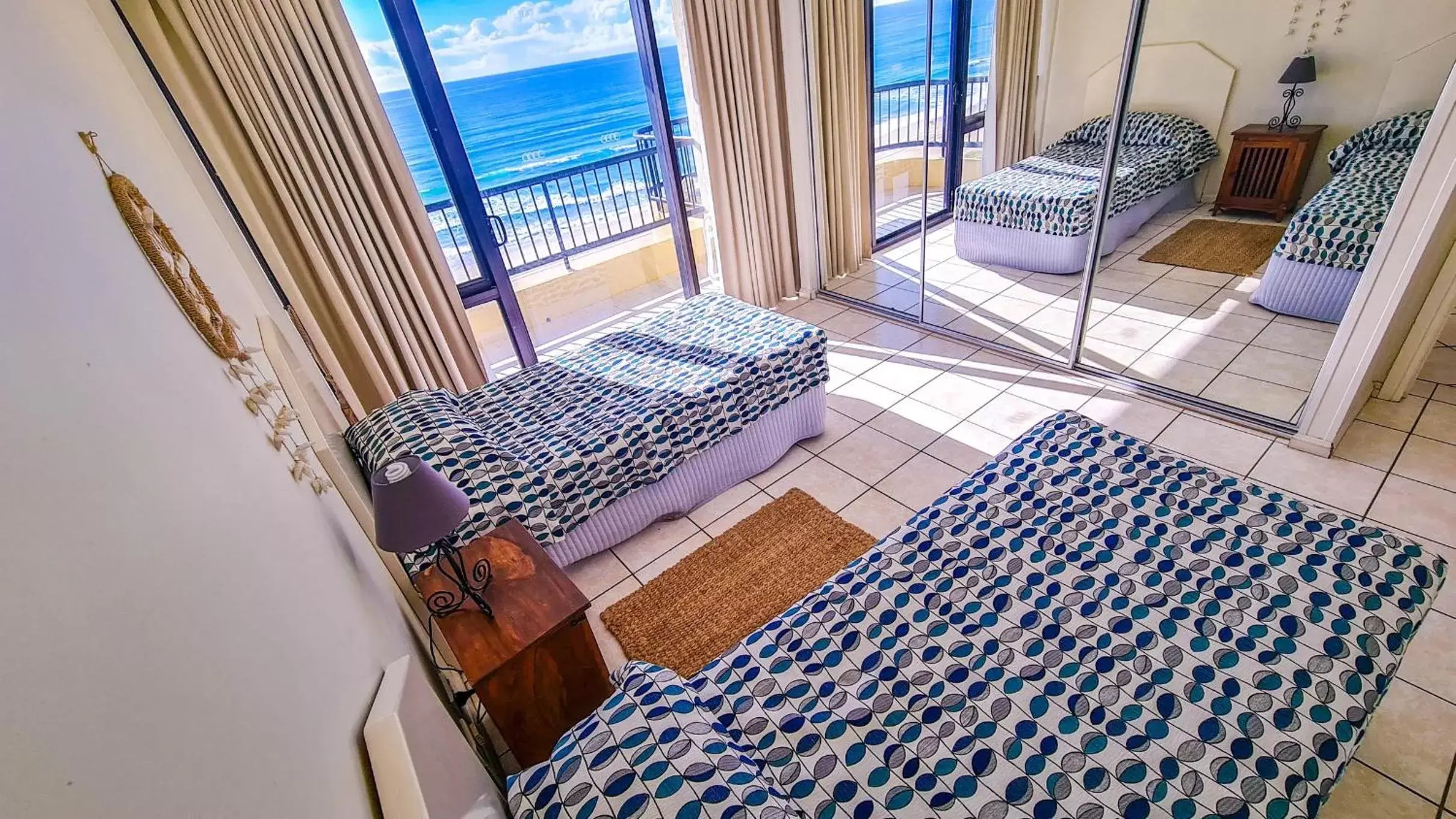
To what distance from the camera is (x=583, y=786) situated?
45.9 inches

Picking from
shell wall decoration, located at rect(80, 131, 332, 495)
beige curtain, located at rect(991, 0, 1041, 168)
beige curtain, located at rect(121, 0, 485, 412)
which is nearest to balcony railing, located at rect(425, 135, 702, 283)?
beige curtain, located at rect(121, 0, 485, 412)

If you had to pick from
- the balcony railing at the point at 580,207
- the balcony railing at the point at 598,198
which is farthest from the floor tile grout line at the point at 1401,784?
the balcony railing at the point at 580,207

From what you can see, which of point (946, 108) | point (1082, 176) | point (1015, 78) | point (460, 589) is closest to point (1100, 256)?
point (1082, 176)

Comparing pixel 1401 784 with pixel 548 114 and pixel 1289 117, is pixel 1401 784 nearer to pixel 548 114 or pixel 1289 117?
pixel 1289 117

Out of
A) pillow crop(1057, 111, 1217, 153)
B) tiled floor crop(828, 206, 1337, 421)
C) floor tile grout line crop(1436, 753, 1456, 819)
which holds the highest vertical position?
pillow crop(1057, 111, 1217, 153)

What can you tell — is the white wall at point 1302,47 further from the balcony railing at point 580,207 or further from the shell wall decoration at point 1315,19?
the balcony railing at point 580,207

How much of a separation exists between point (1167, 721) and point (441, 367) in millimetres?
3196

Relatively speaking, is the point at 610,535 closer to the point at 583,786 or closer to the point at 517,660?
the point at 517,660

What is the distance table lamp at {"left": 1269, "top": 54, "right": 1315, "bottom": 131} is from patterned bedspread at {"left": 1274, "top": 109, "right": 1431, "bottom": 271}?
0.22 meters

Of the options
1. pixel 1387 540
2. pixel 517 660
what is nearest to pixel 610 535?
pixel 517 660

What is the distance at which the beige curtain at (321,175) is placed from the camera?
226 centimetres

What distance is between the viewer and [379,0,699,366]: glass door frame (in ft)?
8.95

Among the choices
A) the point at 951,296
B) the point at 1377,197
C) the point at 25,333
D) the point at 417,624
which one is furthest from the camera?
the point at 951,296

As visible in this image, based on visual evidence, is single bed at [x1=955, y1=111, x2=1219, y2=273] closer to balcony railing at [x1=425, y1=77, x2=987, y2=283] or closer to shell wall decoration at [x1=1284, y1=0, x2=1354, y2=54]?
shell wall decoration at [x1=1284, y1=0, x2=1354, y2=54]
